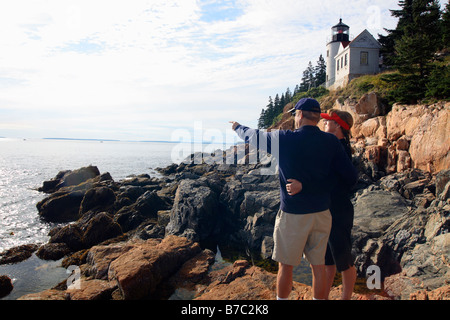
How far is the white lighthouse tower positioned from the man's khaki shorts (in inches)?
1621

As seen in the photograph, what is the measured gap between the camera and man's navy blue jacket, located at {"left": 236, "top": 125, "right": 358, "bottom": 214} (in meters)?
3.38

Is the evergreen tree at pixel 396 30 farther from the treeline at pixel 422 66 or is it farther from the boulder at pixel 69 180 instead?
the boulder at pixel 69 180

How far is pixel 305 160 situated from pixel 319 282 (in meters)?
1.65

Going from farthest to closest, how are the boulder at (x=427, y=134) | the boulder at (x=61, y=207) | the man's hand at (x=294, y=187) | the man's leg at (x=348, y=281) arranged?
the boulder at (x=61, y=207) < the boulder at (x=427, y=134) < the man's leg at (x=348, y=281) < the man's hand at (x=294, y=187)

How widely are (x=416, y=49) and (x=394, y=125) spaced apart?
5.84m

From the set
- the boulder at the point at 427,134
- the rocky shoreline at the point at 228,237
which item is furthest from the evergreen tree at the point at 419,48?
the rocky shoreline at the point at 228,237

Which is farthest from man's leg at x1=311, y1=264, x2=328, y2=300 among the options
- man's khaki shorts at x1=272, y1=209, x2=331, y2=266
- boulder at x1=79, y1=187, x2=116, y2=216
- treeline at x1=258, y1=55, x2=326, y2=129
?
treeline at x1=258, y1=55, x2=326, y2=129

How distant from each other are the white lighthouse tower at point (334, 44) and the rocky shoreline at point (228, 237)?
24.6 meters

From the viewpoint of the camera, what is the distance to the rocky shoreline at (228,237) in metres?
7.11

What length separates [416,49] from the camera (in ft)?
62.2

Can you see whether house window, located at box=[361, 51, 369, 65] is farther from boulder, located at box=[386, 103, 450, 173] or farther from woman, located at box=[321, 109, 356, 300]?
woman, located at box=[321, 109, 356, 300]

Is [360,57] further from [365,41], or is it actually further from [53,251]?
[53,251]
